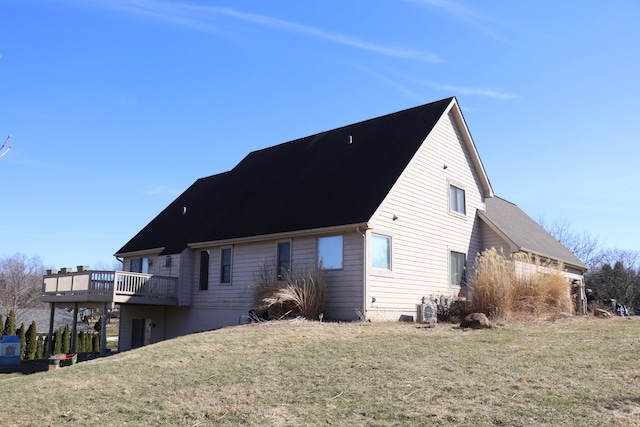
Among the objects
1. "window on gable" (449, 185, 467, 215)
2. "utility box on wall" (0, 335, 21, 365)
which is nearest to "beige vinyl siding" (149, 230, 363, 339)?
"window on gable" (449, 185, 467, 215)

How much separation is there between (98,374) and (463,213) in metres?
14.5

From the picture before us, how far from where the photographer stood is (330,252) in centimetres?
1725

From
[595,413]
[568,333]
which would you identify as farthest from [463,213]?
[595,413]

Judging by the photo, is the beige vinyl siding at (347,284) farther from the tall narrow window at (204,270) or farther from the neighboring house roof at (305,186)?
the tall narrow window at (204,270)

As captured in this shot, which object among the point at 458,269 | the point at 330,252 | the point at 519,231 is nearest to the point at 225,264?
the point at 330,252

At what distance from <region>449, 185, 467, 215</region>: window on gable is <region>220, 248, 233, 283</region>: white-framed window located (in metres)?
8.18

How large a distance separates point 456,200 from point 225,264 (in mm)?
8814

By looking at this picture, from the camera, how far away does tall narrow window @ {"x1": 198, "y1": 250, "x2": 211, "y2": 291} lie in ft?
71.5

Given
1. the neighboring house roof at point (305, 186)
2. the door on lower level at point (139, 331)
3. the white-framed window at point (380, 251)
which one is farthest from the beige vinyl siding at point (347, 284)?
the door on lower level at point (139, 331)

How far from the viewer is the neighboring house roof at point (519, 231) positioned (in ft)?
70.7

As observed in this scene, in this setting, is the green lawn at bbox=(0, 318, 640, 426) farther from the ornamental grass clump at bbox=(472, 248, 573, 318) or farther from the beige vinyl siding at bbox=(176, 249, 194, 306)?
the beige vinyl siding at bbox=(176, 249, 194, 306)

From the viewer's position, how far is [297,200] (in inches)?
768

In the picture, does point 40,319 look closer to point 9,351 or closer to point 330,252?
point 9,351

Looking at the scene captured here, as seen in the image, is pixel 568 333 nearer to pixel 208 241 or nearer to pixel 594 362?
pixel 594 362
